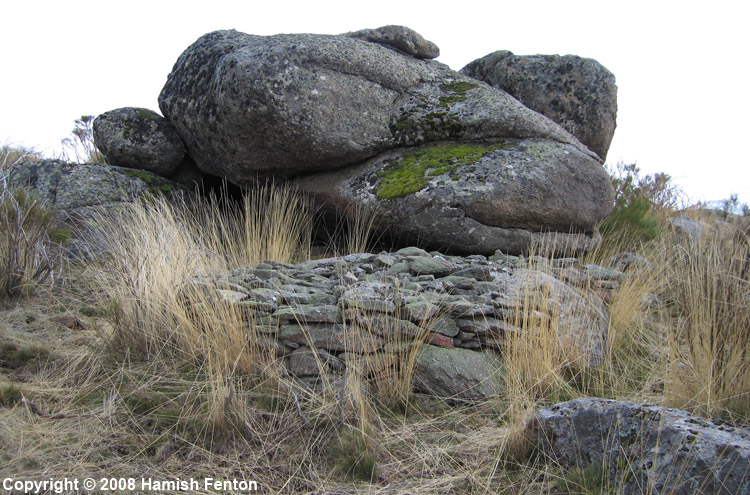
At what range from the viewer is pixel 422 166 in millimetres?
5766

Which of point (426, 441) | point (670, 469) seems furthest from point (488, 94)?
point (670, 469)

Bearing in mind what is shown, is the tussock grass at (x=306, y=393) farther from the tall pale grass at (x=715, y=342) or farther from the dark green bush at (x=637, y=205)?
the dark green bush at (x=637, y=205)

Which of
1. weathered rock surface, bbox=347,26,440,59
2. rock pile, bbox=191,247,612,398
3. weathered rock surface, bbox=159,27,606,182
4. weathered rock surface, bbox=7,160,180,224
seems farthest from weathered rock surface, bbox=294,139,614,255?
weathered rock surface, bbox=7,160,180,224

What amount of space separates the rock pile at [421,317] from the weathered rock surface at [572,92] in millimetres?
3672

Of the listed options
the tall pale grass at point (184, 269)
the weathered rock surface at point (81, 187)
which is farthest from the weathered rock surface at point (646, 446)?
the weathered rock surface at point (81, 187)

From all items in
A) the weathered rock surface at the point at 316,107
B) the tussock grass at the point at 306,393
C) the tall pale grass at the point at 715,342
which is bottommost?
the tussock grass at the point at 306,393

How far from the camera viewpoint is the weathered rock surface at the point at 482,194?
17.7 ft

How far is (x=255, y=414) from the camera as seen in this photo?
3.03 metres

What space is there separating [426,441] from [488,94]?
4432mm

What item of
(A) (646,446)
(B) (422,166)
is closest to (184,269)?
(B) (422,166)

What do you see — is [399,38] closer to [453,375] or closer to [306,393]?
[453,375]

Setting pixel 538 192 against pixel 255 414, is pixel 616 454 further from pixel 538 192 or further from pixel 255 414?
pixel 538 192

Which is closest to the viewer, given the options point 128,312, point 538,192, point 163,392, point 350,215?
point 163,392

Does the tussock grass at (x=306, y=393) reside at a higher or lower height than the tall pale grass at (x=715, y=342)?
lower
